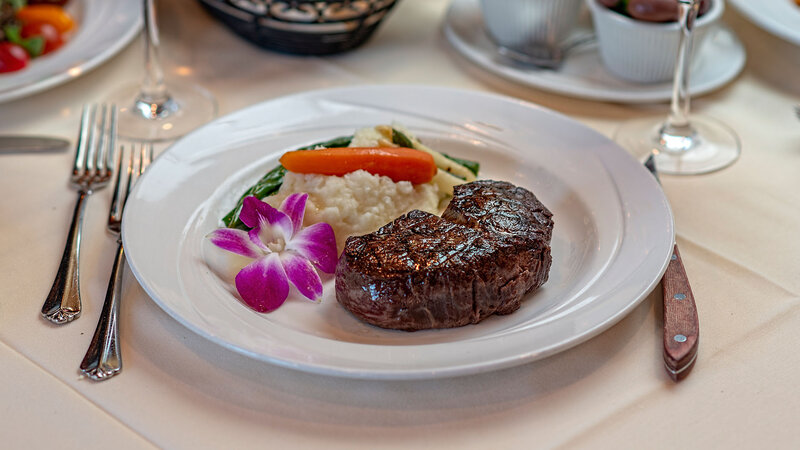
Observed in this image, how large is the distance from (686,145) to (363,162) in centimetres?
110

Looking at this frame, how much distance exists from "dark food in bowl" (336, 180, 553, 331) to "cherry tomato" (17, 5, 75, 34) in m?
1.87

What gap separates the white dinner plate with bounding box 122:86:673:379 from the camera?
148cm

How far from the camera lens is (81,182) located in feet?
7.29

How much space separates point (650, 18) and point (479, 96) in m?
0.67

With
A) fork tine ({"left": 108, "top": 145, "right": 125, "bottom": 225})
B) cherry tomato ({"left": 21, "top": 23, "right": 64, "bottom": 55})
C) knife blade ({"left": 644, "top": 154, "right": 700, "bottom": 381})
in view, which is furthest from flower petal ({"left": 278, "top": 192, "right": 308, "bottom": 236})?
cherry tomato ({"left": 21, "top": 23, "right": 64, "bottom": 55})

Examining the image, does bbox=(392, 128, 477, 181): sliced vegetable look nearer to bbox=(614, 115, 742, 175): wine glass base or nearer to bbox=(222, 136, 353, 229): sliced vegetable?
bbox=(222, 136, 353, 229): sliced vegetable

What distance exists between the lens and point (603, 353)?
1632mm

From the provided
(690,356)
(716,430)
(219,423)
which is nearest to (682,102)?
(690,356)

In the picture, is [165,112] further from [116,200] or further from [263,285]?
[263,285]

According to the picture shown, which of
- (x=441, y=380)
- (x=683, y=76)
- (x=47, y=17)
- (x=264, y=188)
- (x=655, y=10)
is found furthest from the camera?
(x=47, y=17)

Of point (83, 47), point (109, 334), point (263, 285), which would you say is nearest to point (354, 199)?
point (263, 285)

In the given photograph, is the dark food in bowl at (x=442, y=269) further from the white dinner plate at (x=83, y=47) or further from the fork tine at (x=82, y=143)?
the white dinner plate at (x=83, y=47)

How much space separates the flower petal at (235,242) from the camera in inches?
71.2

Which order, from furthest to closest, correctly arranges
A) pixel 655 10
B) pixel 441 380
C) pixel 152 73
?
1. pixel 152 73
2. pixel 655 10
3. pixel 441 380
